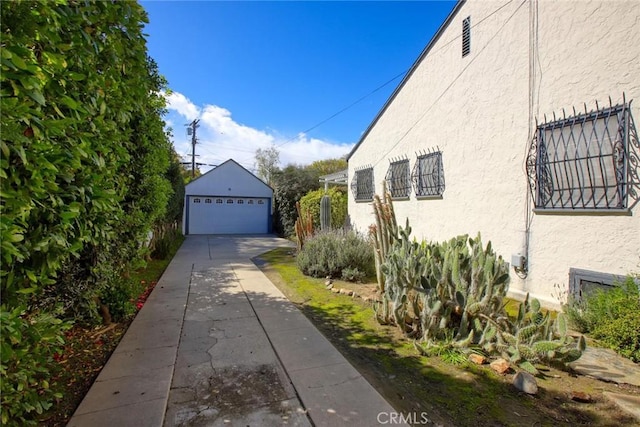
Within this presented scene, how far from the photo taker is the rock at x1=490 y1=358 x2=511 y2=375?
118 inches

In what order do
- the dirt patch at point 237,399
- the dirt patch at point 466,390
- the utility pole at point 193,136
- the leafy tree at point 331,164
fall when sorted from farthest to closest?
the leafy tree at point 331,164
the utility pole at point 193,136
the dirt patch at point 466,390
the dirt patch at point 237,399

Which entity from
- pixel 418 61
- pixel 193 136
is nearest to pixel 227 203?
pixel 193 136

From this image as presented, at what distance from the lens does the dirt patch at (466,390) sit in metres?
2.39

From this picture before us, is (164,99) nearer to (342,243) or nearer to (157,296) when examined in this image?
(157,296)

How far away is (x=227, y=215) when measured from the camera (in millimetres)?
19922

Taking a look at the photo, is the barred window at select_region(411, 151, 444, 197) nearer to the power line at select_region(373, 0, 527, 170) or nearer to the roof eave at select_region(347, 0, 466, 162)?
the power line at select_region(373, 0, 527, 170)

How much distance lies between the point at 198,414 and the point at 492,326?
9.75ft

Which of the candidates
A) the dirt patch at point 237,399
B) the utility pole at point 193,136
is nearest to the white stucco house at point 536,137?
the dirt patch at point 237,399

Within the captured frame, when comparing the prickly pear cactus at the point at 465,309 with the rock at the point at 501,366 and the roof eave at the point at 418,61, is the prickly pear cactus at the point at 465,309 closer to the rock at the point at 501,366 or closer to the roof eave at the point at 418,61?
the rock at the point at 501,366

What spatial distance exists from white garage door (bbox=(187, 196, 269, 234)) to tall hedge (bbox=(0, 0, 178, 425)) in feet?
55.0

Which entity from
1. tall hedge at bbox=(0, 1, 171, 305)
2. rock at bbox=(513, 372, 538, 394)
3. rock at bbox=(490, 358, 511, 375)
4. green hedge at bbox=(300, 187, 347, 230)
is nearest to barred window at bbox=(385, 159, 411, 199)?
green hedge at bbox=(300, 187, 347, 230)

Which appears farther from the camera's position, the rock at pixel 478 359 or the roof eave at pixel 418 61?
the roof eave at pixel 418 61

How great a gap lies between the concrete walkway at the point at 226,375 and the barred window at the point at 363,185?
234 inches

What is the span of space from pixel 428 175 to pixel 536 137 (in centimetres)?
258
